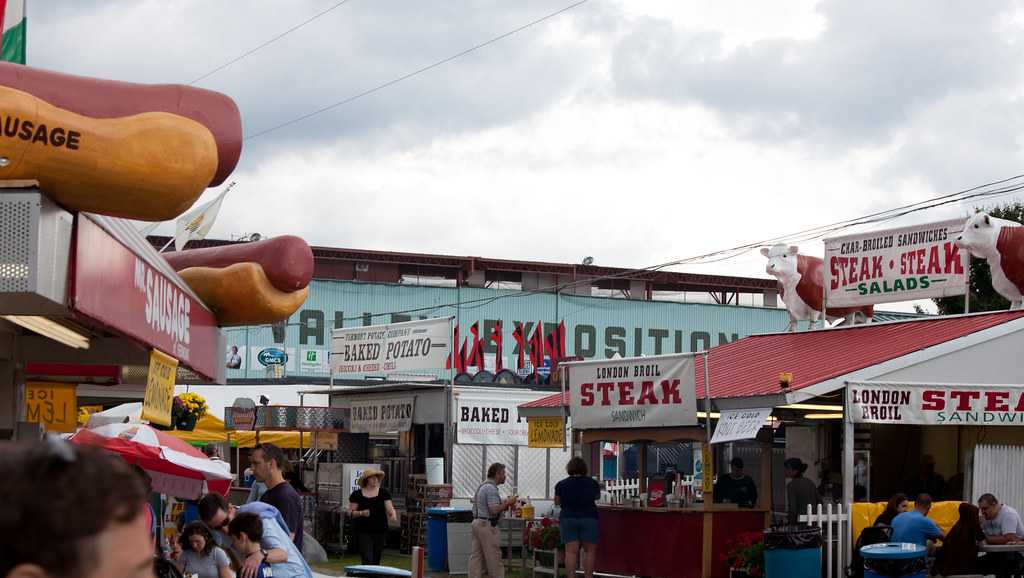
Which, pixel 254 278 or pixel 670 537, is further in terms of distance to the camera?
pixel 670 537

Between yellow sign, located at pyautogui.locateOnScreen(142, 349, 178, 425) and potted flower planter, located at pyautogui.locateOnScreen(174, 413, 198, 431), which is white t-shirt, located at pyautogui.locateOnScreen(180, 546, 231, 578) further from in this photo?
potted flower planter, located at pyautogui.locateOnScreen(174, 413, 198, 431)

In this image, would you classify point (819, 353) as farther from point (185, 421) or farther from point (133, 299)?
point (133, 299)

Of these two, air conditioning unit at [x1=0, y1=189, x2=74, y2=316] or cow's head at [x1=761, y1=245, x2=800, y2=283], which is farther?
cow's head at [x1=761, y1=245, x2=800, y2=283]

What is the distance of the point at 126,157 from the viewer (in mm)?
7379

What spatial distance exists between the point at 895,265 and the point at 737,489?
14.9 feet

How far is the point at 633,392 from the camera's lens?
19844 millimetres

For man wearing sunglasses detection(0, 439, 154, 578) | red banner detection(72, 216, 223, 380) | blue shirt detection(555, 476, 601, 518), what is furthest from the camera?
blue shirt detection(555, 476, 601, 518)

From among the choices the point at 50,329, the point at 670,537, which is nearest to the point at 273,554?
the point at 50,329

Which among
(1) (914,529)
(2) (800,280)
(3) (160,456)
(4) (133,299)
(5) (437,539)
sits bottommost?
(5) (437,539)

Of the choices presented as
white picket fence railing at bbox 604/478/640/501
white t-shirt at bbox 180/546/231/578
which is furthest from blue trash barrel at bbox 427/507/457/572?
white t-shirt at bbox 180/546/231/578

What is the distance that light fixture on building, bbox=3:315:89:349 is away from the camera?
388 inches

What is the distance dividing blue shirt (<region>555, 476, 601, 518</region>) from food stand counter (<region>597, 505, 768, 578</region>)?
3.49 feet

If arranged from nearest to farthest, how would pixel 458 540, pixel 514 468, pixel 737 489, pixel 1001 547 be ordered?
A: pixel 1001 547 < pixel 737 489 < pixel 458 540 < pixel 514 468

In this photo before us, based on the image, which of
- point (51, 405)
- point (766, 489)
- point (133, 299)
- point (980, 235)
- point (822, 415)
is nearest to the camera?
point (133, 299)
